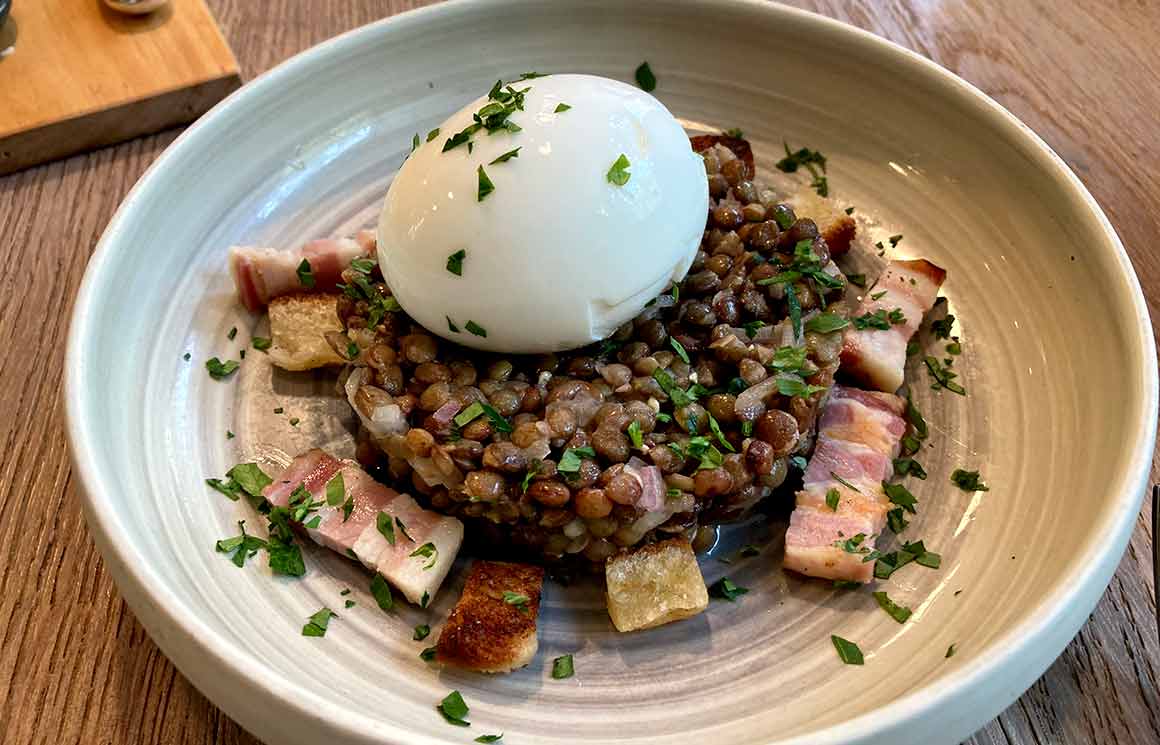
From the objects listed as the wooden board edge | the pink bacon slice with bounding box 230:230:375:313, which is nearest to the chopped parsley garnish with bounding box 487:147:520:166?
the pink bacon slice with bounding box 230:230:375:313

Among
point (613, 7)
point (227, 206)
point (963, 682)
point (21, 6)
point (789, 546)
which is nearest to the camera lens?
point (963, 682)

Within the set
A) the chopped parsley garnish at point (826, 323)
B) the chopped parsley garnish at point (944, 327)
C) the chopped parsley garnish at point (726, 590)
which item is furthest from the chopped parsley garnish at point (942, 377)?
the chopped parsley garnish at point (726, 590)

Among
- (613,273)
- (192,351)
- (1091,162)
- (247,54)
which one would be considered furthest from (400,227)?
(1091,162)

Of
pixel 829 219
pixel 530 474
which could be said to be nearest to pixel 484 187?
pixel 530 474

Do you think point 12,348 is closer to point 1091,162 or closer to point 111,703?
point 111,703

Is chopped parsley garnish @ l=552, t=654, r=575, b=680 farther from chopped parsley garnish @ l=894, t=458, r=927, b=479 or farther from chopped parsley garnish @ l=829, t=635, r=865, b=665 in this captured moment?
chopped parsley garnish @ l=894, t=458, r=927, b=479

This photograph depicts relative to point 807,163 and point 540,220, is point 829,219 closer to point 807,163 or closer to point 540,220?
point 807,163

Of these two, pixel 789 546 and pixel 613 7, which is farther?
pixel 613 7
